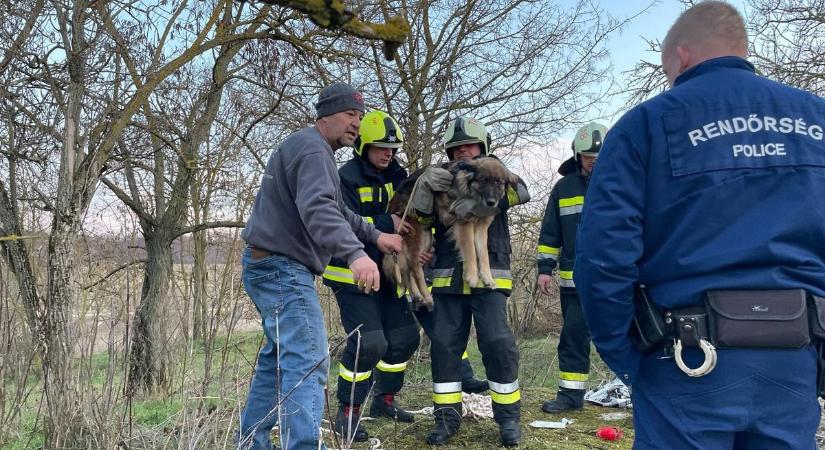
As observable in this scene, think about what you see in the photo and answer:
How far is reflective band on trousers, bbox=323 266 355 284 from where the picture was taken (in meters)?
4.68

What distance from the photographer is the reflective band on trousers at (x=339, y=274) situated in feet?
15.3

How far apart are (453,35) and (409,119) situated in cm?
128

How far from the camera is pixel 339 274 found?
472cm

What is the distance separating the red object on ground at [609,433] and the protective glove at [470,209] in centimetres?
169

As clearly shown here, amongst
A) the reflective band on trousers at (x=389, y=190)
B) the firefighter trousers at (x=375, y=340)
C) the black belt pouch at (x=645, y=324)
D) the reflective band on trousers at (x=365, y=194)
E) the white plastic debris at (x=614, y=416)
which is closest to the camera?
the black belt pouch at (x=645, y=324)

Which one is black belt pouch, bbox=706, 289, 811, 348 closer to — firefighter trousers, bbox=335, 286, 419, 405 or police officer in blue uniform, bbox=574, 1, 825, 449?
police officer in blue uniform, bbox=574, 1, 825, 449

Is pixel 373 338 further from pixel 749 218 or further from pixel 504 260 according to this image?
pixel 749 218

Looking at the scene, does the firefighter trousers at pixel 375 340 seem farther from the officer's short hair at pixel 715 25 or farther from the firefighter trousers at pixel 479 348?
the officer's short hair at pixel 715 25

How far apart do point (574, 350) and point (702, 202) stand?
Result: 3.47m

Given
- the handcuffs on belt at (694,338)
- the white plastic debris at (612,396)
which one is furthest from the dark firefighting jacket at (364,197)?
the handcuffs on belt at (694,338)

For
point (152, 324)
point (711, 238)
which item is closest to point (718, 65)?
point (711, 238)

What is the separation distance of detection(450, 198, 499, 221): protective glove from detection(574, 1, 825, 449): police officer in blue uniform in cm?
206

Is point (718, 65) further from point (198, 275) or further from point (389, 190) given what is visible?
point (198, 275)

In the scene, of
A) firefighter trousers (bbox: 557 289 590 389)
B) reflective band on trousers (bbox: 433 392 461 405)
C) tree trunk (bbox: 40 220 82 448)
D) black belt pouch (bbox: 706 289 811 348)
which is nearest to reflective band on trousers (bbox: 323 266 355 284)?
reflective band on trousers (bbox: 433 392 461 405)
